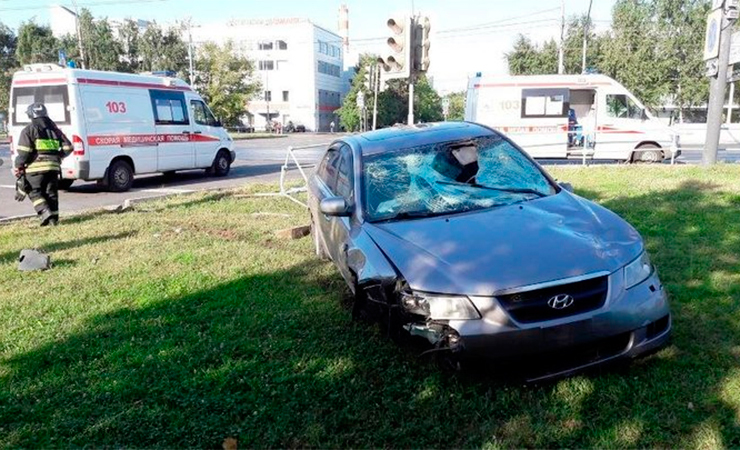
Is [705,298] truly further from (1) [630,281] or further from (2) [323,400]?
(2) [323,400]

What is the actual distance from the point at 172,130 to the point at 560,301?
13.2 m

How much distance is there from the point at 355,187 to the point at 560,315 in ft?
6.60

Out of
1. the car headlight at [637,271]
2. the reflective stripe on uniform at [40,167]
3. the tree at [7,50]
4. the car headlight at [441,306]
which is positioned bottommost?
the car headlight at [441,306]

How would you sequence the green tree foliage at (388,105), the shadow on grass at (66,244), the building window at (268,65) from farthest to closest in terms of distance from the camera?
the building window at (268,65), the green tree foliage at (388,105), the shadow on grass at (66,244)

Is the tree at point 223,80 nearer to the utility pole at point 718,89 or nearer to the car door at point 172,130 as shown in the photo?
the car door at point 172,130

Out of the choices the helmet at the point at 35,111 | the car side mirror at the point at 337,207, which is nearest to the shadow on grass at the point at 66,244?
the helmet at the point at 35,111

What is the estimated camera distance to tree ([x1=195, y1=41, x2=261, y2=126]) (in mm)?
52812

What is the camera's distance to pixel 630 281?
3.24 metres

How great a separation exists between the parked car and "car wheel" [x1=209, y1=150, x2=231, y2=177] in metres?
A: 12.2

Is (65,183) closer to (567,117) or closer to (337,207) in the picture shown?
(337,207)

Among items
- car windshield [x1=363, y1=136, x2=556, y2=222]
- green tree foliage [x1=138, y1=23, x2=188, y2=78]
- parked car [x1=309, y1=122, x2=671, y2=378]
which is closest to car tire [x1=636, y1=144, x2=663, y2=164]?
car windshield [x1=363, y1=136, x2=556, y2=222]

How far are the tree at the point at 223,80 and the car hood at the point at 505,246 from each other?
169 ft

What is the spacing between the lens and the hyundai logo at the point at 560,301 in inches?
118

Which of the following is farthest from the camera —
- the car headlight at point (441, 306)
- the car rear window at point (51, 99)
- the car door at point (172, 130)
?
the car door at point (172, 130)
